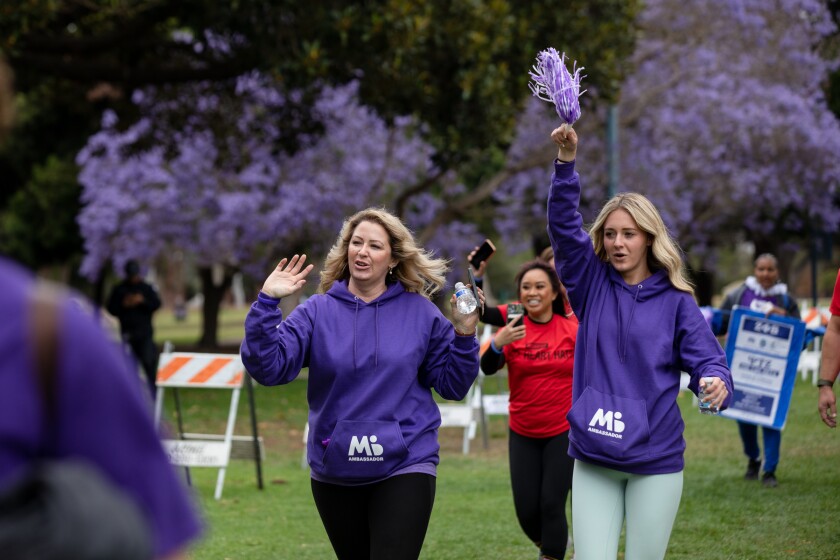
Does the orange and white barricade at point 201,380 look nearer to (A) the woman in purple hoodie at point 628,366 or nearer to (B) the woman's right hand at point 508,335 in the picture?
(B) the woman's right hand at point 508,335

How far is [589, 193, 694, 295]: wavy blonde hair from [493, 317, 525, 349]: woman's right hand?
166 centimetres

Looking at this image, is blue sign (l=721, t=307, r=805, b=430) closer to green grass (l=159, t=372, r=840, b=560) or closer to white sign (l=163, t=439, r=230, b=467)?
green grass (l=159, t=372, r=840, b=560)

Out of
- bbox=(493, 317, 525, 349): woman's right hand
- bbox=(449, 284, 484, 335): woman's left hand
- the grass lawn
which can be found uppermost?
bbox=(449, 284, 484, 335): woman's left hand

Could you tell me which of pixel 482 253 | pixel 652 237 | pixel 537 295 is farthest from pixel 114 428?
pixel 537 295

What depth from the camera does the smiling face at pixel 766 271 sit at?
11602 millimetres

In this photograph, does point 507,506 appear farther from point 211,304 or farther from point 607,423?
point 211,304

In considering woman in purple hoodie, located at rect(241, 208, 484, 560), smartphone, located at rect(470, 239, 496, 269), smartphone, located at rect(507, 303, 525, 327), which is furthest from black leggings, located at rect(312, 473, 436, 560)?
smartphone, located at rect(470, 239, 496, 269)

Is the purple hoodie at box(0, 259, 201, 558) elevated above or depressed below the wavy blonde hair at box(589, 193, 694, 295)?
below

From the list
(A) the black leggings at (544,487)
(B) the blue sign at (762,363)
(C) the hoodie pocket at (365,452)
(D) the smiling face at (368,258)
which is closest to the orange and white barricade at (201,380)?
(A) the black leggings at (544,487)

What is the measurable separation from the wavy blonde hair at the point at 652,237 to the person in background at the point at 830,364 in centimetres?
160

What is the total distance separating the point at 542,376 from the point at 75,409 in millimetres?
5764

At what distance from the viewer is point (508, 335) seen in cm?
703

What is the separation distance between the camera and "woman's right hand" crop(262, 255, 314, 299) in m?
5.05

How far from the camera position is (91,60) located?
19.4m
